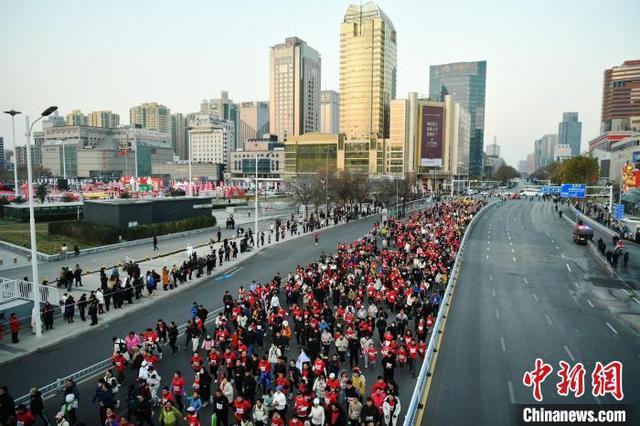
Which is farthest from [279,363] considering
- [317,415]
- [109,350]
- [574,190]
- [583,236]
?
[574,190]

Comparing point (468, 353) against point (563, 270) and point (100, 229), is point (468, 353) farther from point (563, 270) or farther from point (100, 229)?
point (100, 229)

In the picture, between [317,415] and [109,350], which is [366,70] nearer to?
[109,350]

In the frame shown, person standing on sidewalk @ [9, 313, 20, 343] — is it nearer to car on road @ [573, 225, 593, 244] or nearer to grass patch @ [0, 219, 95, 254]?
grass patch @ [0, 219, 95, 254]

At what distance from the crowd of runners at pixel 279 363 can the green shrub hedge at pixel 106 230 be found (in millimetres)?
18121

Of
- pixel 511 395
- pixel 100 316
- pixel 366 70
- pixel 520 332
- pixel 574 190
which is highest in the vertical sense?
pixel 366 70

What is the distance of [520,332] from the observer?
18.3m

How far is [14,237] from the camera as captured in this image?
131ft

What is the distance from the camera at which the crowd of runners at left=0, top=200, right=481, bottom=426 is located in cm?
1052

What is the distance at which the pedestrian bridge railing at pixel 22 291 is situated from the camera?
19.1m

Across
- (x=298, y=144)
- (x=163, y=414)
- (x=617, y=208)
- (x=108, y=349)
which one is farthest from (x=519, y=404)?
(x=298, y=144)

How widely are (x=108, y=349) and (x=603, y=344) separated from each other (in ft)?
62.1

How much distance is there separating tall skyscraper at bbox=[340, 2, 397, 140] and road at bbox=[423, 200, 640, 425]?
12347cm

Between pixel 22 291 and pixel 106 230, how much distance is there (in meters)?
17.0

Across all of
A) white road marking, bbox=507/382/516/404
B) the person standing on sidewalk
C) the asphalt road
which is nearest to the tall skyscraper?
the asphalt road
